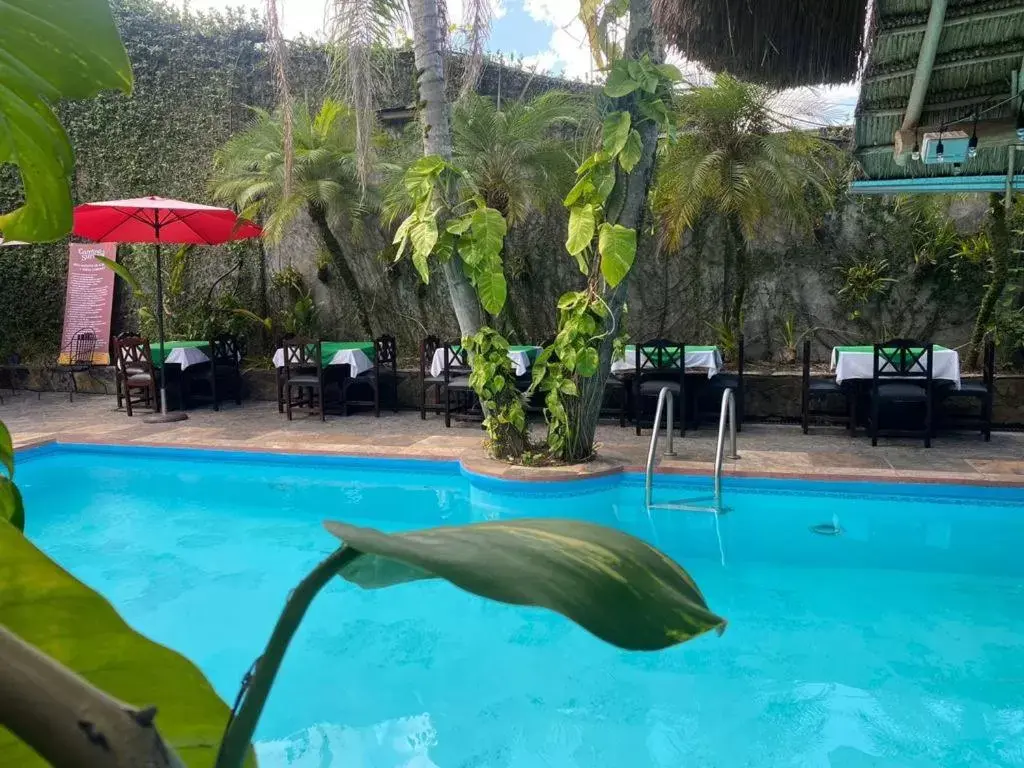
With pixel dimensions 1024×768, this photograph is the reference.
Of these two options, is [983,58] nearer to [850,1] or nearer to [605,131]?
[850,1]

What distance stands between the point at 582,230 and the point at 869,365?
3129 mm

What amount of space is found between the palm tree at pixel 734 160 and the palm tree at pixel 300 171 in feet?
11.5

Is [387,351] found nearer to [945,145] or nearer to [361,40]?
[361,40]

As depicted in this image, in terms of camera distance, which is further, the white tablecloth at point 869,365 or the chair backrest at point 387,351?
the chair backrest at point 387,351

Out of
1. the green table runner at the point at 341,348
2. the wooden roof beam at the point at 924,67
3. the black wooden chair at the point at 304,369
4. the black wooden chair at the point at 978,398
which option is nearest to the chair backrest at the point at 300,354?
the black wooden chair at the point at 304,369

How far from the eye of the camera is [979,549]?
15.7ft

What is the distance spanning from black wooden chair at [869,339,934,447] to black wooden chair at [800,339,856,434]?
0.37 meters

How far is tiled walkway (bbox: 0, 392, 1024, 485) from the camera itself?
5719 millimetres

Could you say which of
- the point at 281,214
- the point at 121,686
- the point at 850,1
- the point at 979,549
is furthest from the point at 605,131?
the point at 121,686

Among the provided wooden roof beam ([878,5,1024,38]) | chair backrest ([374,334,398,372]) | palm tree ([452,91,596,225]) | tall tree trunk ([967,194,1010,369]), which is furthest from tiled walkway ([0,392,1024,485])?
wooden roof beam ([878,5,1024,38])

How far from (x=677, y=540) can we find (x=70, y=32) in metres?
4.96

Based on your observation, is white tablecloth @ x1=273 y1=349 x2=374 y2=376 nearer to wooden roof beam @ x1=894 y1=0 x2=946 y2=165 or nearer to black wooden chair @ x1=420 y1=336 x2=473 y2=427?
black wooden chair @ x1=420 y1=336 x2=473 y2=427

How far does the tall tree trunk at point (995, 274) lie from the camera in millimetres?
7609

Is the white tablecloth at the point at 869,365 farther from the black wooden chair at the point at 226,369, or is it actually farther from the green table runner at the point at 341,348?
the black wooden chair at the point at 226,369
